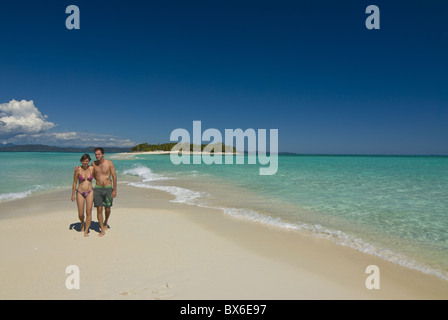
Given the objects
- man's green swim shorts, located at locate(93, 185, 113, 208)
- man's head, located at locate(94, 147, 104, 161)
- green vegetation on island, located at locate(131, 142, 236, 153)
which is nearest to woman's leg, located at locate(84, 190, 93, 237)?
man's green swim shorts, located at locate(93, 185, 113, 208)

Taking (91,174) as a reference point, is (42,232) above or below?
below

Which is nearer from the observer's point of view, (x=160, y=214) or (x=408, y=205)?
(x=160, y=214)

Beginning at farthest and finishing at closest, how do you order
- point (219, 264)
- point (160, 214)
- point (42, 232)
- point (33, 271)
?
1. point (160, 214)
2. point (42, 232)
3. point (219, 264)
4. point (33, 271)

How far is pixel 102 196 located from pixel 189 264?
10.2 ft

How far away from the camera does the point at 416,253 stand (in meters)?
5.50

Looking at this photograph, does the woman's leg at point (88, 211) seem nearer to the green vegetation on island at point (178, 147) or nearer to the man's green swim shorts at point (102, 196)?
the man's green swim shorts at point (102, 196)

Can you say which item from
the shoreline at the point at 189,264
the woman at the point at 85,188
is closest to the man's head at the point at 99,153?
the woman at the point at 85,188

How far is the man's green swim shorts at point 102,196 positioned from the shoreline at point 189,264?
719 mm

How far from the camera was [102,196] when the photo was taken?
6.38m

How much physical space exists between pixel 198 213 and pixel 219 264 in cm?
425

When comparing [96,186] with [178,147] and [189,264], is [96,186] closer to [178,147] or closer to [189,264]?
[189,264]
